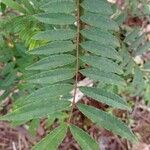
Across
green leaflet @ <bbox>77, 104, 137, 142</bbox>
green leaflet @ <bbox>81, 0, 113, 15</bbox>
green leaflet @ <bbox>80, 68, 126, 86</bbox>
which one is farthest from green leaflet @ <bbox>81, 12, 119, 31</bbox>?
green leaflet @ <bbox>77, 104, 137, 142</bbox>

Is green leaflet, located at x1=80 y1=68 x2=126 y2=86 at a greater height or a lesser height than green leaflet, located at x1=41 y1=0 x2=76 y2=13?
lesser

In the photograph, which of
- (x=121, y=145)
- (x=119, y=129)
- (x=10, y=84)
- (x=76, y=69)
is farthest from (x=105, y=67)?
(x=121, y=145)

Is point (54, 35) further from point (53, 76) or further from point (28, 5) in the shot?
point (28, 5)

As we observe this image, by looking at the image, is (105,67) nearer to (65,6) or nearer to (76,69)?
(76,69)

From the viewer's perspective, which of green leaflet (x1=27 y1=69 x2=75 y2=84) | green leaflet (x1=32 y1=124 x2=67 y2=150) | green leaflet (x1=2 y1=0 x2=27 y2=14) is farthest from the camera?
green leaflet (x1=2 y1=0 x2=27 y2=14)

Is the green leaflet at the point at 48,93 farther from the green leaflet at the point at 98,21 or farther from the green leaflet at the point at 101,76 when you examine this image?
the green leaflet at the point at 98,21

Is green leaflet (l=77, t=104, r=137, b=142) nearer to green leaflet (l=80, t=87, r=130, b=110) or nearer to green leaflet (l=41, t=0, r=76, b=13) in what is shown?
green leaflet (l=80, t=87, r=130, b=110)

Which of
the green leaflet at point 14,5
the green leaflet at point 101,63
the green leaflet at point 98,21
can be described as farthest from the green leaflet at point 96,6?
the green leaflet at point 14,5
